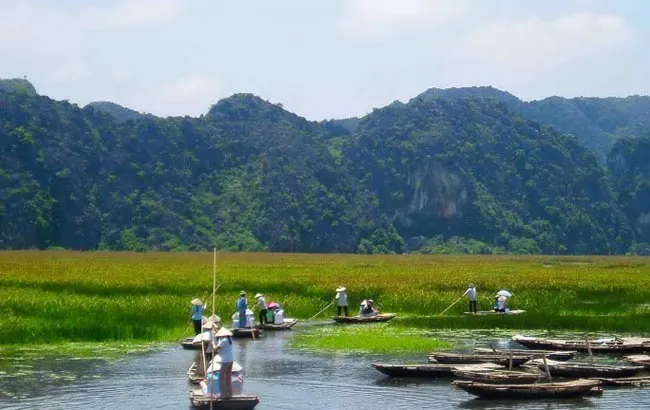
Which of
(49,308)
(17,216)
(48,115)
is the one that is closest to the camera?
(49,308)

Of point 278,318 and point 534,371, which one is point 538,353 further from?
point 278,318

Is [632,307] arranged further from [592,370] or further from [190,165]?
[190,165]

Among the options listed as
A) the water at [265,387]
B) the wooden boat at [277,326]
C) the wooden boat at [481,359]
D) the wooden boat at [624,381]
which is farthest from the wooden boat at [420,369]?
the wooden boat at [277,326]

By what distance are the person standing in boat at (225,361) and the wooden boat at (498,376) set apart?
503 cm

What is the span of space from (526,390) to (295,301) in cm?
1819

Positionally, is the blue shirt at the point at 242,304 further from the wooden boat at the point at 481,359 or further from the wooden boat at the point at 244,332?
the wooden boat at the point at 481,359

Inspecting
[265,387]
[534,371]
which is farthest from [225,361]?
[534,371]

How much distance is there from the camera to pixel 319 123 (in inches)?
7530

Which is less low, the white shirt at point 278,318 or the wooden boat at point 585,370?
the white shirt at point 278,318

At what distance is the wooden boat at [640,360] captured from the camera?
20562 mm

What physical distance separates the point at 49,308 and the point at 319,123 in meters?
164

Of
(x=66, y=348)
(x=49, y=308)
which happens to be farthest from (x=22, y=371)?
(x=49, y=308)

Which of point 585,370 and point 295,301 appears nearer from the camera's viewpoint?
point 585,370

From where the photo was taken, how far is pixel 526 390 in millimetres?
17125
